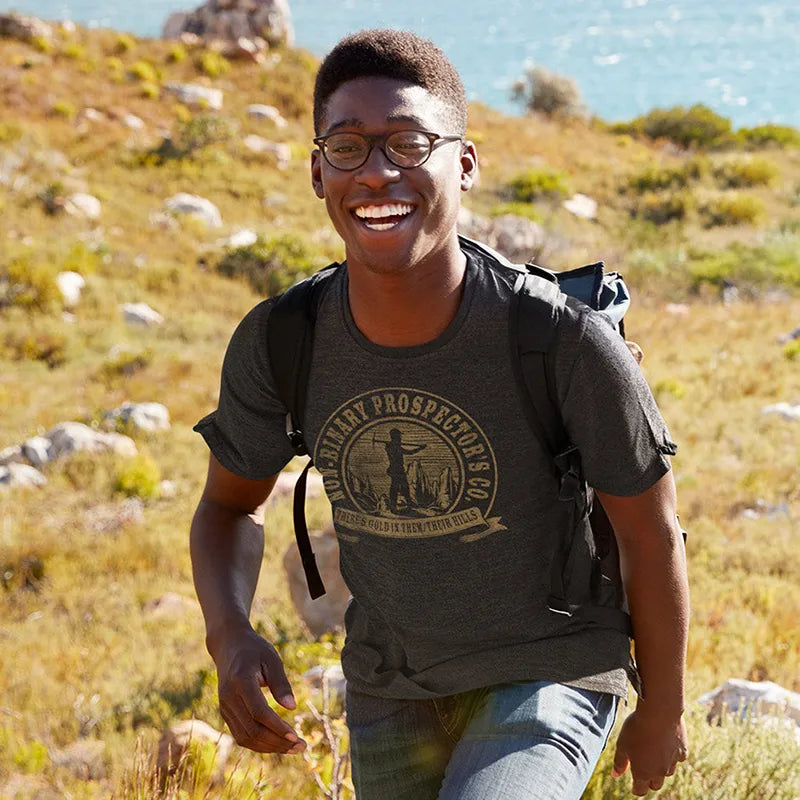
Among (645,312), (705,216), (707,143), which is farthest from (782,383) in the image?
(707,143)

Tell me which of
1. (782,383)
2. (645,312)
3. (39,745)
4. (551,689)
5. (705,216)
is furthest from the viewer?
(705,216)

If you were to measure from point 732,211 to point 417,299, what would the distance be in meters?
20.0

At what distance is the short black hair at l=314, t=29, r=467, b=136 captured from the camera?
1.70m

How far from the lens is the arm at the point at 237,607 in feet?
6.06

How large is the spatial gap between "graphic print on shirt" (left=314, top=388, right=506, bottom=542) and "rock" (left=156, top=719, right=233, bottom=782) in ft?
5.86

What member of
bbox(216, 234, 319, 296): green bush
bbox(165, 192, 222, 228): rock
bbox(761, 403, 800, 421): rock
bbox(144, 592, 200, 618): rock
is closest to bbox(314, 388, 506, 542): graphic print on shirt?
bbox(144, 592, 200, 618): rock

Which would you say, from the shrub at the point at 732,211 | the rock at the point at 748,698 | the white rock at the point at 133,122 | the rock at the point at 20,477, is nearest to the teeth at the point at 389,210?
the rock at the point at 748,698

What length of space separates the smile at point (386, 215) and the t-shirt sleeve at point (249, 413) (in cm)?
28

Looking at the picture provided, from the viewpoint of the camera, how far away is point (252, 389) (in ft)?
6.25

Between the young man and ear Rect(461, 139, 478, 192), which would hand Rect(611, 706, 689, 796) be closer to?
the young man

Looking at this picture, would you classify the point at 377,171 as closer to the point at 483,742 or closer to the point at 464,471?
the point at 464,471

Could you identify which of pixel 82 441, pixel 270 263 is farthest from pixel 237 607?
pixel 270 263

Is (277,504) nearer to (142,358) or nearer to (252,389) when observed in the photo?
(142,358)

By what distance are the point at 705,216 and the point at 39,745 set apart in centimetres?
1921
